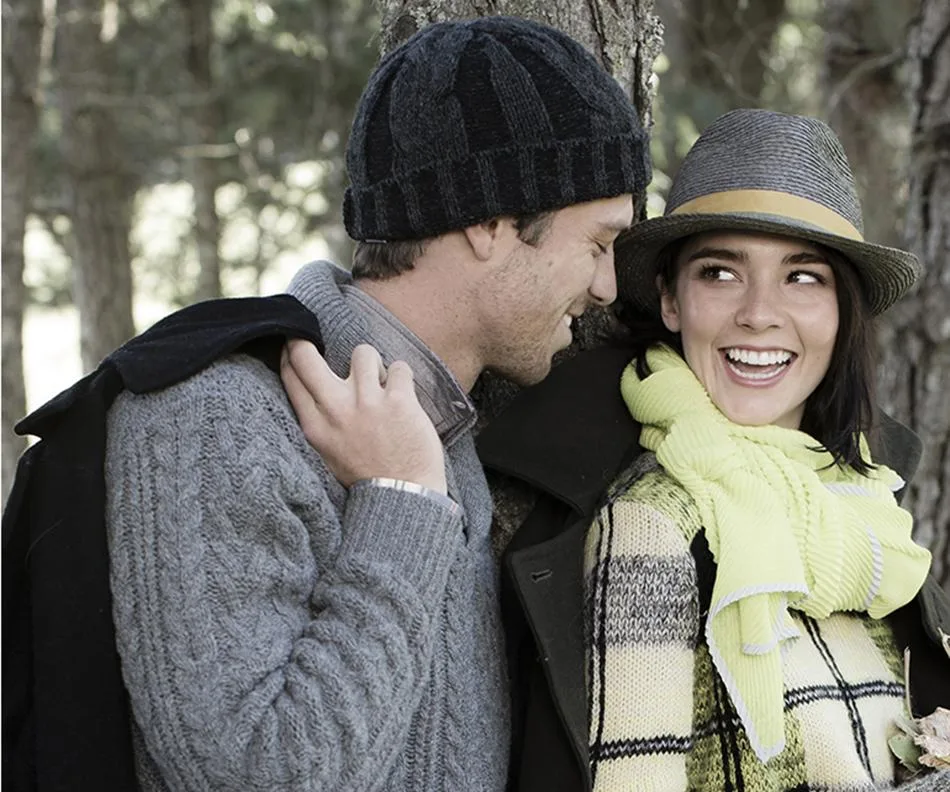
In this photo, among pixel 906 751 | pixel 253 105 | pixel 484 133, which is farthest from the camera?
pixel 253 105

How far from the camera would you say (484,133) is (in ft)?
7.18

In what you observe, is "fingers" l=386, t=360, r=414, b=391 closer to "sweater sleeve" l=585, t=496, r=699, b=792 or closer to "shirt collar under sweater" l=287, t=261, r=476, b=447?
"shirt collar under sweater" l=287, t=261, r=476, b=447

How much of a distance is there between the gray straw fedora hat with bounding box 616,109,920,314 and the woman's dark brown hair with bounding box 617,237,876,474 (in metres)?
0.04

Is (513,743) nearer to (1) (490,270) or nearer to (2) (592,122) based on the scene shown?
(1) (490,270)

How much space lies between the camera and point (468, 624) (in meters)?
2.26

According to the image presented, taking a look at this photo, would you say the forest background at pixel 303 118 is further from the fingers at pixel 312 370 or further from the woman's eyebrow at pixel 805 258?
the fingers at pixel 312 370

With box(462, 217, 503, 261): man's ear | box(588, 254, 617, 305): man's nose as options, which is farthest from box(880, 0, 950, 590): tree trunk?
box(462, 217, 503, 261): man's ear

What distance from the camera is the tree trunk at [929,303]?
4004 millimetres

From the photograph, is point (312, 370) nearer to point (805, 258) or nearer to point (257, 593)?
point (257, 593)

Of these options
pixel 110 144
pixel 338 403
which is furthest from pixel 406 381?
pixel 110 144

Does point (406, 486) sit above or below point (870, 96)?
below

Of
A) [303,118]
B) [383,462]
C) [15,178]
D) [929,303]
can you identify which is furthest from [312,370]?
[303,118]

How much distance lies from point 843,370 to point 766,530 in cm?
52

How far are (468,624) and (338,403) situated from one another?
512 millimetres
